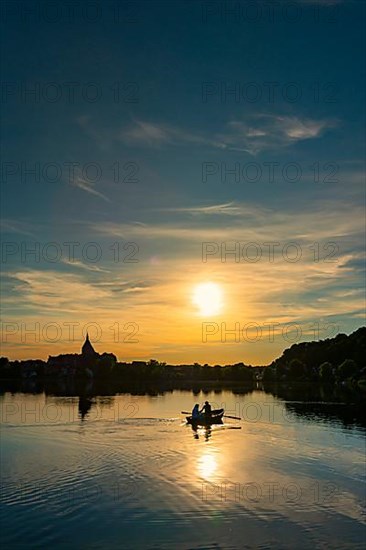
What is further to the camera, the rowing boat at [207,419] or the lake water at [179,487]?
the rowing boat at [207,419]

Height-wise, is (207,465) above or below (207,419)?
below

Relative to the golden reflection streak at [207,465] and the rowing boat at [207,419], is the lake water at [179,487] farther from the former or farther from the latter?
the rowing boat at [207,419]

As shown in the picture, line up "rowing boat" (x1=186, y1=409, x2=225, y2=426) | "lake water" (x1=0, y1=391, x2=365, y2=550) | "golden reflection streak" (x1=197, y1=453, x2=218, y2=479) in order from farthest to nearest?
1. "rowing boat" (x1=186, y1=409, x2=225, y2=426)
2. "golden reflection streak" (x1=197, y1=453, x2=218, y2=479)
3. "lake water" (x1=0, y1=391, x2=365, y2=550)

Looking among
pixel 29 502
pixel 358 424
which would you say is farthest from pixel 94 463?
pixel 358 424

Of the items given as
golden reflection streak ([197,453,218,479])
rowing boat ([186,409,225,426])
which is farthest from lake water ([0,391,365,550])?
rowing boat ([186,409,225,426])

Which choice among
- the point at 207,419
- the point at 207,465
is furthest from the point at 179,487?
the point at 207,419

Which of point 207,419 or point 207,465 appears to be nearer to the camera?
point 207,465

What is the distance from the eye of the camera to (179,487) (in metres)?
32.0

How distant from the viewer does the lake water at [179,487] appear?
23953mm

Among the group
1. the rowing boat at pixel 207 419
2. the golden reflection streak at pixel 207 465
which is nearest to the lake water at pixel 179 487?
the golden reflection streak at pixel 207 465

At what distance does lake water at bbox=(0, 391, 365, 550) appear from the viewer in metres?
24.0

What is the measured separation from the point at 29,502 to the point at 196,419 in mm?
36556

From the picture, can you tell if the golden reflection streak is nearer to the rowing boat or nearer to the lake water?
the lake water

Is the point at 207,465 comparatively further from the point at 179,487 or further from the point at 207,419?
the point at 207,419
